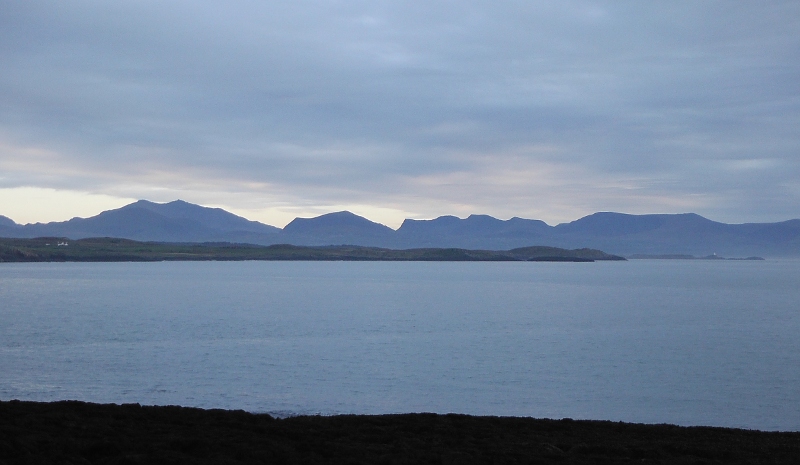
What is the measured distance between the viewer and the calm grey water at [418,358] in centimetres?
2502

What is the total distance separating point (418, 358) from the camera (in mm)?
35031

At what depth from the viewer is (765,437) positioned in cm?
1700

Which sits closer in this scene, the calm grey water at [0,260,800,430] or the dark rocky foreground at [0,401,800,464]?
the dark rocky foreground at [0,401,800,464]

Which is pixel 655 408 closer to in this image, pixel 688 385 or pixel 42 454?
pixel 688 385

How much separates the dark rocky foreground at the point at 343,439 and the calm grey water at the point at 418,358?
19.7 ft

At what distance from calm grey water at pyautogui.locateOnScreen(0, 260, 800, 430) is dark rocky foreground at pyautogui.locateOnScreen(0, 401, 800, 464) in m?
6.01

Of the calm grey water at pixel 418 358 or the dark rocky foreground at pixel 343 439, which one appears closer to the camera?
the dark rocky foreground at pixel 343 439

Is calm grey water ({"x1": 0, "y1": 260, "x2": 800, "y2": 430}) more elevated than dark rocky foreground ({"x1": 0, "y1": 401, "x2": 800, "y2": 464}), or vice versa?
dark rocky foreground ({"x1": 0, "y1": 401, "x2": 800, "y2": 464})

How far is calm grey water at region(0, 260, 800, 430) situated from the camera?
2502cm

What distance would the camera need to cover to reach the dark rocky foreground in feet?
41.5

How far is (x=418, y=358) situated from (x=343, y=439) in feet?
66.9

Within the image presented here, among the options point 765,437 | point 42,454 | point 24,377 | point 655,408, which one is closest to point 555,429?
point 765,437

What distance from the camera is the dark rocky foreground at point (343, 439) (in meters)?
12.7

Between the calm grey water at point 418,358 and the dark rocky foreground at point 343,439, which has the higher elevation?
the dark rocky foreground at point 343,439
